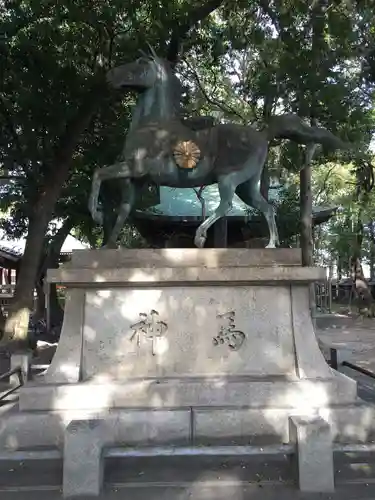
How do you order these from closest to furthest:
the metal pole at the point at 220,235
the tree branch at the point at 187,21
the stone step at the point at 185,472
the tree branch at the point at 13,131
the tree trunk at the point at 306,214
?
the stone step at the point at 185,472
the tree branch at the point at 187,21
the metal pole at the point at 220,235
the tree branch at the point at 13,131
the tree trunk at the point at 306,214

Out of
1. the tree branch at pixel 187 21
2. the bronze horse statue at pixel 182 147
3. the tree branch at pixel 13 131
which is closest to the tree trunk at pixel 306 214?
the tree branch at pixel 187 21

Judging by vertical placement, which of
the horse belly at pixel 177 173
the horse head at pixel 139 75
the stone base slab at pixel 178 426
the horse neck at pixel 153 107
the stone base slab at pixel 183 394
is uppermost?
the horse head at pixel 139 75

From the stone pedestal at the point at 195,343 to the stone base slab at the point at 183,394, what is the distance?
0.01 metres

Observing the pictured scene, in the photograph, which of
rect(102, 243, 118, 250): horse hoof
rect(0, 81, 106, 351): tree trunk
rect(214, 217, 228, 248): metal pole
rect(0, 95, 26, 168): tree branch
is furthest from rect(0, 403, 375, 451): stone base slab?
rect(0, 95, 26, 168): tree branch

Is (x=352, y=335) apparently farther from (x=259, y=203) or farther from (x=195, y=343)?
(x=195, y=343)

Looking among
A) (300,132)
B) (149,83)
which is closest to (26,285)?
(149,83)

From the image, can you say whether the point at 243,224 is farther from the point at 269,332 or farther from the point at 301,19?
the point at 269,332

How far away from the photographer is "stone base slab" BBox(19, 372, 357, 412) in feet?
16.8

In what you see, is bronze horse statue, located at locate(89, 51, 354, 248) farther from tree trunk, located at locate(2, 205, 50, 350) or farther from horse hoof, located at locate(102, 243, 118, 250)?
tree trunk, located at locate(2, 205, 50, 350)

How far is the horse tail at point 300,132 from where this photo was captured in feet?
20.2

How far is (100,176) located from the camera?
578cm

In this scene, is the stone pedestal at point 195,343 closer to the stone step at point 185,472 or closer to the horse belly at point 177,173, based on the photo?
the stone step at point 185,472

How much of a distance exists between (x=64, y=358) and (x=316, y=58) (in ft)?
20.3

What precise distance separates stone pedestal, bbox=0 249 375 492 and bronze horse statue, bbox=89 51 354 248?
53 cm
